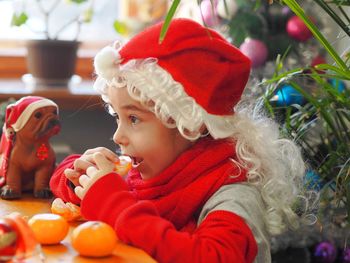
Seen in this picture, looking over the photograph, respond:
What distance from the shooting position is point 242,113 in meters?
1.40

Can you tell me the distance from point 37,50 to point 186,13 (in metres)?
0.54

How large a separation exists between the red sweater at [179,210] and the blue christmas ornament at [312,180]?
0.29m

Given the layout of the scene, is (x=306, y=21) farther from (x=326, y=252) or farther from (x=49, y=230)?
(x=326, y=252)

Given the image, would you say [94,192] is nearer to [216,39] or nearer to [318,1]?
[216,39]

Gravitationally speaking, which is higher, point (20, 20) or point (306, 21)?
point (306, 21)

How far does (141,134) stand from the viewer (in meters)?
1.29

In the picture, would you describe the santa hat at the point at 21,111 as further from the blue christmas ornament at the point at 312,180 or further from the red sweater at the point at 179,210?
the blue christmas ornament at the point at 312,180

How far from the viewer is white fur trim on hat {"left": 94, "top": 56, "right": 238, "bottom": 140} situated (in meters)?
1.26

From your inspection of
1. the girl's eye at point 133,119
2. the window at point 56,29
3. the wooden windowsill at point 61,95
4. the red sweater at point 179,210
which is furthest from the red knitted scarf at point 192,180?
the window at point 56,29

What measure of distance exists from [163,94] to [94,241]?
13.5 inches

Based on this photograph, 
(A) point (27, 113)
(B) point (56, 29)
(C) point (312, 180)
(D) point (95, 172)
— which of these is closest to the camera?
(D) point (95, 172)

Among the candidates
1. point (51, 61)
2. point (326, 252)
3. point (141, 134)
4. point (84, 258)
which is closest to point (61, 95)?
point (51, 61)

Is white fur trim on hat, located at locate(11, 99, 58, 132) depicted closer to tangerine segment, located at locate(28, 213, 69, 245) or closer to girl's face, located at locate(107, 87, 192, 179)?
girl's face, located at locate(107, 87, 192, 179)

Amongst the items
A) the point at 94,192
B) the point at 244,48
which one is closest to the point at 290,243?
the point at 244,48
